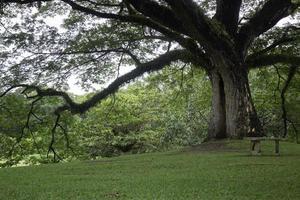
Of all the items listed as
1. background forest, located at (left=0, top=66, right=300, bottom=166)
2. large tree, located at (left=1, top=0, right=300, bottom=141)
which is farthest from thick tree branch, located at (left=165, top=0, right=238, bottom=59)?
background forest, located at (left=0, top=66, right=300, bottom=166)

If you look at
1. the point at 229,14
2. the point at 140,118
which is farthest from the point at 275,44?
the point at 140,118

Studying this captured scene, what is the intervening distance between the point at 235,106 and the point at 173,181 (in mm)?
7764

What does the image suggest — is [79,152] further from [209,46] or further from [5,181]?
[5,181]

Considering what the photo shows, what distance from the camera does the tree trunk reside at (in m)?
14.6

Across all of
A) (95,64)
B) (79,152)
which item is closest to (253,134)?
(95,64)

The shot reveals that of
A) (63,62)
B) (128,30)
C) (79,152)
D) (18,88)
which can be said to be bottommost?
(79,152)

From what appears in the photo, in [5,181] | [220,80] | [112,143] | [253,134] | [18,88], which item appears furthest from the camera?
[112,143]

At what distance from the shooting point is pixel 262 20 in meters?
15.7

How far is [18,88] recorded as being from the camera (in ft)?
57.2

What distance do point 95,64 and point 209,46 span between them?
20.5 feet

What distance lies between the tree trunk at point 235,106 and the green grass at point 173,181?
10.6 feet

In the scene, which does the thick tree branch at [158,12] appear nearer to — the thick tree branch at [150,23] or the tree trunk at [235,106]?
the thick tree branch at [150,23]

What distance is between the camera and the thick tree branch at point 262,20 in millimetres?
15328

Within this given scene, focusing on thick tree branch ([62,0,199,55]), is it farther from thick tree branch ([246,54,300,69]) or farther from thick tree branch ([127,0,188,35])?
thick tree branch ([246,54,300,69])
